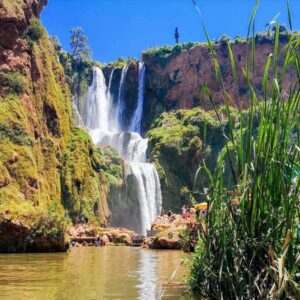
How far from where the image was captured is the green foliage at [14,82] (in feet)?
119

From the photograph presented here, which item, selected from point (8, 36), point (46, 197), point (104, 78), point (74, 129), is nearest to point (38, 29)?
point (8, 36)

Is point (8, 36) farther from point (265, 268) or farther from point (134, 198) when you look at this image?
point (265, 268)

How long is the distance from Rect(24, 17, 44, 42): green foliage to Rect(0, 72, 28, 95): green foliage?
185 inches

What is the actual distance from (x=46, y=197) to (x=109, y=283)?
25059mm

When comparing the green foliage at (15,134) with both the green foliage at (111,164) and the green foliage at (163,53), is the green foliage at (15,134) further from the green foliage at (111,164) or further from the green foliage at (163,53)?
the green foliage at (163,53)

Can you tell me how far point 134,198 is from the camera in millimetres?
52812

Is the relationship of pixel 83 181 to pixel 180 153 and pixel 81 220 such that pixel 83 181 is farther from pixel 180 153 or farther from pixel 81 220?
pixel 180 153

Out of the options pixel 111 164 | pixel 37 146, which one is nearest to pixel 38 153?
pixel 37 146

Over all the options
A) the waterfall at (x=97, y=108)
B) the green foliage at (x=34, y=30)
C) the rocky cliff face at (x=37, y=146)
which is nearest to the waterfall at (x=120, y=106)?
the waterfall at (x=97, y=108)

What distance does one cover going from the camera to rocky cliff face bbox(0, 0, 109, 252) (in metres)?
24.5

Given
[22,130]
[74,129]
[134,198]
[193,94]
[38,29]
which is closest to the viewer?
[22,130]

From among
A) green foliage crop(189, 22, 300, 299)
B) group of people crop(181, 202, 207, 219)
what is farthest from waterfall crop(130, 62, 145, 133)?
green foliage crop(189, 22, 300, 299)

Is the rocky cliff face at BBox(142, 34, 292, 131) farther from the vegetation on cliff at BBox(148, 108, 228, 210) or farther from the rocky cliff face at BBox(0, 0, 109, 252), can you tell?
the rocky cliff face at BBox(0, 0, 109, 252)

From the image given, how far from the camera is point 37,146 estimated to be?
36.7 meters
